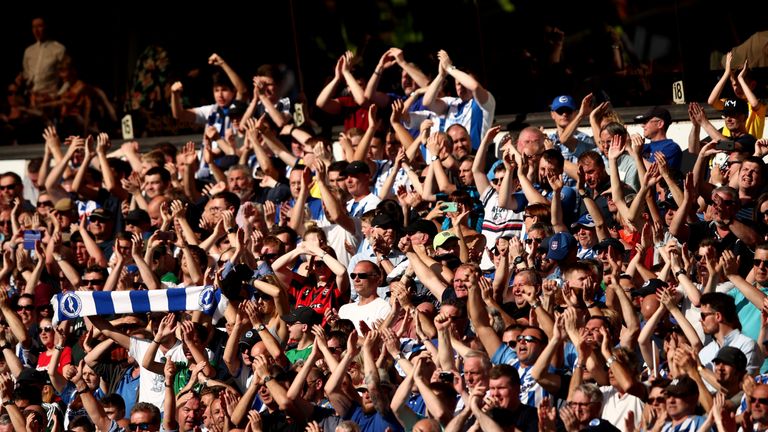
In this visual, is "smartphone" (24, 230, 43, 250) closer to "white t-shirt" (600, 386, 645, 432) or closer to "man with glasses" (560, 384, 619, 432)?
"white t-shirt" (600, 386, 645, 432)

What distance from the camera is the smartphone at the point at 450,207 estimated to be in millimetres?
14712

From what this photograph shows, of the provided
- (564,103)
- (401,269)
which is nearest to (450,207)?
(401,269)

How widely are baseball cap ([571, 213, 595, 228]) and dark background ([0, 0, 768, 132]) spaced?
2.78 metres

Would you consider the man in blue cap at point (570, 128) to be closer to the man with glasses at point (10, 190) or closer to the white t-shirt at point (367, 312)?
the white t-shirt at point (367, 312)

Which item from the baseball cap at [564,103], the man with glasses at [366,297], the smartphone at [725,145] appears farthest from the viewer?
the baseball cap at [564,103]

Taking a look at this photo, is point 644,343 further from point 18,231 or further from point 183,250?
point 18,231

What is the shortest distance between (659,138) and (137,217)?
518cm

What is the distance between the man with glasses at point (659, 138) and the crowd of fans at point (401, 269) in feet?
0.08

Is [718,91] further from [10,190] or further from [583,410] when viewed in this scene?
[10,190]

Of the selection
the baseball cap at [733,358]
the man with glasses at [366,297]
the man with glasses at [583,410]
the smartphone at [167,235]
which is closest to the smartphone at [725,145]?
the man with glasses at [366,297]

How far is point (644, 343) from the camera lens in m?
12.0

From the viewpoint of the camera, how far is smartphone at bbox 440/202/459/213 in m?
14.7

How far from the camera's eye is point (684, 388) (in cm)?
1081

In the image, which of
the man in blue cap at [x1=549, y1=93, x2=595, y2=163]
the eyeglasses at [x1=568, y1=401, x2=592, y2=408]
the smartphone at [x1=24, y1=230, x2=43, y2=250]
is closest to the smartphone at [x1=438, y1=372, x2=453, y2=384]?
the eyeglasses at [x1=568, y1=401, x2=592, y2=408]
